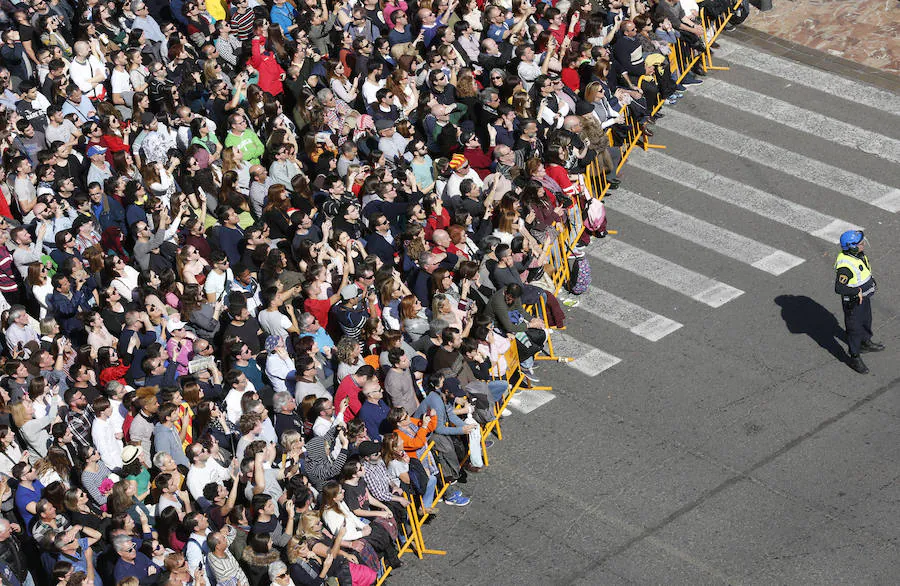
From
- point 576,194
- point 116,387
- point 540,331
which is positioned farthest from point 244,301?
point 576,194

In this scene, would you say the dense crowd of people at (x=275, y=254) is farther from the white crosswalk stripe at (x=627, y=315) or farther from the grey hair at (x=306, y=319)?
the white crosswalk stripe at (x=627, y=315)

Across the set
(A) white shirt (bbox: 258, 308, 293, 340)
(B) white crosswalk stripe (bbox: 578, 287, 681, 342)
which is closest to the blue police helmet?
(B) white crosswalk stripe (bbox: 578, 287, 681, 342)

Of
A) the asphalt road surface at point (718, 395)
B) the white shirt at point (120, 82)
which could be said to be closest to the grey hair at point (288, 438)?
the asphalt road surface at point (718, 395)

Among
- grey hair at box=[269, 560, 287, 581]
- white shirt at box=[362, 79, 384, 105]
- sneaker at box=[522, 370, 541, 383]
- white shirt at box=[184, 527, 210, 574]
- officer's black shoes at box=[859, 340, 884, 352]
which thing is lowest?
sneaker at box=[522, 370, 541, 383]

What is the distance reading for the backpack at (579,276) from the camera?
20.2 meters

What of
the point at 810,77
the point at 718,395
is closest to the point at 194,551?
the point at 718,395

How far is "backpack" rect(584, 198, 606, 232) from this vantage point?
21.1 metres

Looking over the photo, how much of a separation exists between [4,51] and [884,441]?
14.0 m

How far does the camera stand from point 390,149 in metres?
20.8

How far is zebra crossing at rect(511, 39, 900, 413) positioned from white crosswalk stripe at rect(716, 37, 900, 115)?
3cm

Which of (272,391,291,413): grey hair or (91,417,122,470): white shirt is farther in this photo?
(272,391,291,413): grey hair

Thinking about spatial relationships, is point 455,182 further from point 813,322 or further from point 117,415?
point 117,415

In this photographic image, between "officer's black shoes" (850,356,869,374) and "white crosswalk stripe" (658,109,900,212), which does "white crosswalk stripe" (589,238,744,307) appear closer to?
"officer's black shoes" (850,356,869,374)

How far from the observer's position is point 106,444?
51.1 ft
